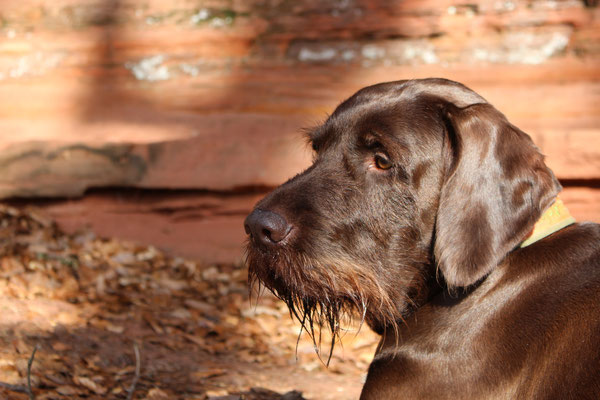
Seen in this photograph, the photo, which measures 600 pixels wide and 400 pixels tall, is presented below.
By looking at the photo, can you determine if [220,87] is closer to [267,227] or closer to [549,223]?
[267,227]

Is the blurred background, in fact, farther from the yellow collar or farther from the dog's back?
the dog's back

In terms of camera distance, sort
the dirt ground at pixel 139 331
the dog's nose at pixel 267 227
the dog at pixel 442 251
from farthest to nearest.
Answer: the dirt ground at pixel 139 331
the dog's nose at pixel 267 227
the dog at pixel 442 251

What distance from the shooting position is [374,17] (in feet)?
23.7

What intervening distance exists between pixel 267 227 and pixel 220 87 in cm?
459

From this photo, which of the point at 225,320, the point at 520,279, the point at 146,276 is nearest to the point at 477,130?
the point at 520,279

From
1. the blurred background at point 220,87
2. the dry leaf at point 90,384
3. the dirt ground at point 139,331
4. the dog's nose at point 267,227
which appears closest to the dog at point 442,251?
the dog's nose at point 267,227

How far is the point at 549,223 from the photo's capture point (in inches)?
122

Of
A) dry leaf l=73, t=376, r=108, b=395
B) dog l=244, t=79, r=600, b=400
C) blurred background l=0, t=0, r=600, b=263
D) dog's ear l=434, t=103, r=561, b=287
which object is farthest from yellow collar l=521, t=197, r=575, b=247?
blurred background l=0, t=0, r=600, b=263

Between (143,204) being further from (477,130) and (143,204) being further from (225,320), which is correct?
(477,130)

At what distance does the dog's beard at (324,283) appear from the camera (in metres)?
3.15

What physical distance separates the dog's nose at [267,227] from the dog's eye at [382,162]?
533 millimetres

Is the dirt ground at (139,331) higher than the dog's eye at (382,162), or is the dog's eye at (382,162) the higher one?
the dog's eye at (382,162)

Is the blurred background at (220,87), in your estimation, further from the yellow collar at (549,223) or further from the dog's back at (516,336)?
the dog's back at (516,336)

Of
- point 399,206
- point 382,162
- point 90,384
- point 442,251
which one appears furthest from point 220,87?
point 442,251
